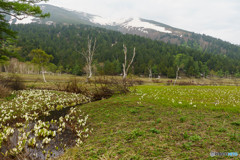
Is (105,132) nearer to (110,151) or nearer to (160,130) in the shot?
(110,151)

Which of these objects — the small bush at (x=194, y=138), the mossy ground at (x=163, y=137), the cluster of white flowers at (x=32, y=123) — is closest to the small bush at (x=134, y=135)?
the mossy ground at (x=163, y=137)

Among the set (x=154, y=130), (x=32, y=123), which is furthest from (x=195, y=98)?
(x=32, y=123)

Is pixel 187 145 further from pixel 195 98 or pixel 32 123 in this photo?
pixel 195 98

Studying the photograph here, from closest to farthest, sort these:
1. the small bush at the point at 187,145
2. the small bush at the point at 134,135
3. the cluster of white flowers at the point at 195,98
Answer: the small bush at the point at 187,145 → the small bush at the point at 134,135 → the cluster of white flowers at the point at 195,98

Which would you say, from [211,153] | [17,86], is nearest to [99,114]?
[211,153]

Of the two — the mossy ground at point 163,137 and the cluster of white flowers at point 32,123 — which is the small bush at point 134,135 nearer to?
the mossy ground at point 163,137

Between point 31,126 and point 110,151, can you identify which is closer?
point 110,151

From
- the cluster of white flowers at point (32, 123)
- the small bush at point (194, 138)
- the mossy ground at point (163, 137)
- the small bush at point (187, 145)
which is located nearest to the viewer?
the mossy ground at point (163, 137)

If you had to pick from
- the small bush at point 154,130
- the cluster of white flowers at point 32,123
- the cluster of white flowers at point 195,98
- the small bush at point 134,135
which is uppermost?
the cluster of white flowers at point 195,98

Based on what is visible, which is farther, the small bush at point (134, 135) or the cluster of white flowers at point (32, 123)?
the small bush at point (134, 135)

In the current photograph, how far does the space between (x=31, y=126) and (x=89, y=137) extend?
4928 mm

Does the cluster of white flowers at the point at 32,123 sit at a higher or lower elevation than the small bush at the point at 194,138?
lower

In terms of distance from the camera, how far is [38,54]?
44344mm

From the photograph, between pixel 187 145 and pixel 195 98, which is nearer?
pixel 187 145
